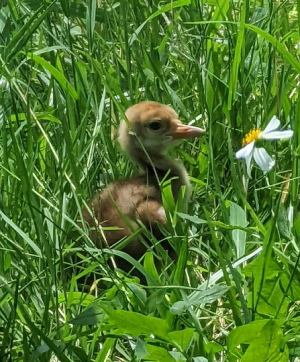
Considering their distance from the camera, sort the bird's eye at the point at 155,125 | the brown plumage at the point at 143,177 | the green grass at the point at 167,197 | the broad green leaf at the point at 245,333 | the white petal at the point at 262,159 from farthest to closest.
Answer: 1. the bird's eye at the point at 155,125
2. the brown plumage at the point at 143,177
3. the green grass at the point at 167,197
4. the broad green leaf at the point at 245,333
5. the white petal at the point at 262,159

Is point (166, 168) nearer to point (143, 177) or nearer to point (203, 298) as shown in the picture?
point (143, 177)

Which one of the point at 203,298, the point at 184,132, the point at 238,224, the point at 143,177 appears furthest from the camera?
the point at 184,132

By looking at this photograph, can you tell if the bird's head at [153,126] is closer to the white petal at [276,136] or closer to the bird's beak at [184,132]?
the bird's beak at [184,132]

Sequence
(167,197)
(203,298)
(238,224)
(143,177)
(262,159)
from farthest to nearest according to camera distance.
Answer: (143,177) → (167,197) → (238,224) → (203,298) → (262,159)

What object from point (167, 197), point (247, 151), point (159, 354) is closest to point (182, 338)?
point (159, 354)

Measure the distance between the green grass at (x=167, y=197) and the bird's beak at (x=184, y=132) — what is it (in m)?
0.07

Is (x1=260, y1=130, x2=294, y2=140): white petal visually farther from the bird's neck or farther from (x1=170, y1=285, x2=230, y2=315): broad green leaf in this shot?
the bird's neck

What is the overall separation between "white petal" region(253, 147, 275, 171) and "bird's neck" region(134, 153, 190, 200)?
3.45 feet

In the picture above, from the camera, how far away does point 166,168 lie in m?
2.61

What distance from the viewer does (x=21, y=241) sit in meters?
1.99

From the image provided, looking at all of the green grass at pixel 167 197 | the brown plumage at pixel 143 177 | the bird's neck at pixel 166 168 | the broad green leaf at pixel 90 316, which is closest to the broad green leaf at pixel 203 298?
the green grass at pixel 167 197

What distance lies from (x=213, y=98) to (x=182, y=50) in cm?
32

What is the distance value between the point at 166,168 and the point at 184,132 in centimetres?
12

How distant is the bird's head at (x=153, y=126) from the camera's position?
2.60 meters
